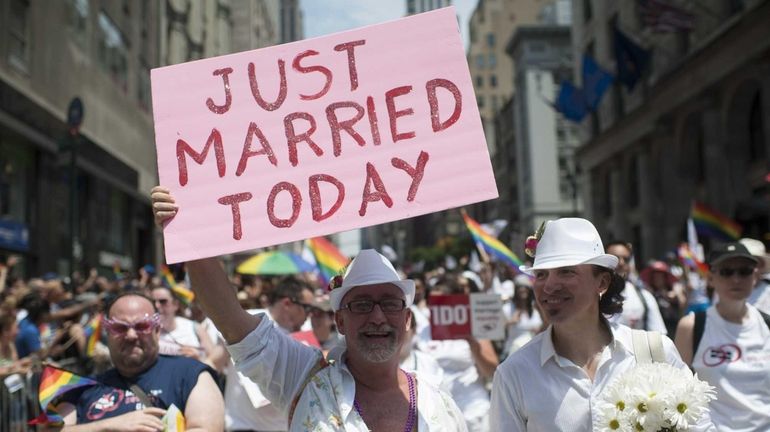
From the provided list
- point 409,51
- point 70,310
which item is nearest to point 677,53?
point 70,310

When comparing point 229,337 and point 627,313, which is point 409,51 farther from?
point 627,313

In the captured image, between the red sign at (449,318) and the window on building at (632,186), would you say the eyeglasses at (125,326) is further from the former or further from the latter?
the window on building at (632,186)

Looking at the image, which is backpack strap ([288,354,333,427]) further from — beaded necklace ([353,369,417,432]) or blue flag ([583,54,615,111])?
blue flag ([583,54,615,111])

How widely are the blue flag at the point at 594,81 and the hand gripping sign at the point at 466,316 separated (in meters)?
27.1

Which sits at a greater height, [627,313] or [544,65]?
[544,65]

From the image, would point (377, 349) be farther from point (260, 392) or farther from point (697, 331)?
point (697, 331)

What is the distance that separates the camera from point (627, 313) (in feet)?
21.7

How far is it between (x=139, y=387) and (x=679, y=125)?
31.6m

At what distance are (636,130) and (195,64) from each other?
36311mm

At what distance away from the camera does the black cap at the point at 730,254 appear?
4969 millimetres

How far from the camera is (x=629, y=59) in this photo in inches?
1246

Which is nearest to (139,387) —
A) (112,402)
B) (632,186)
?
(112,402)

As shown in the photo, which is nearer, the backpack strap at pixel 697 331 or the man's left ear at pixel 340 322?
the man's left ear at pixel 340 322

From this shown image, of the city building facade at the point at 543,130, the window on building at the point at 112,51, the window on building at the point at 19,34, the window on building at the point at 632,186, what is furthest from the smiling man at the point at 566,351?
the city building facade at the point at 543,130
